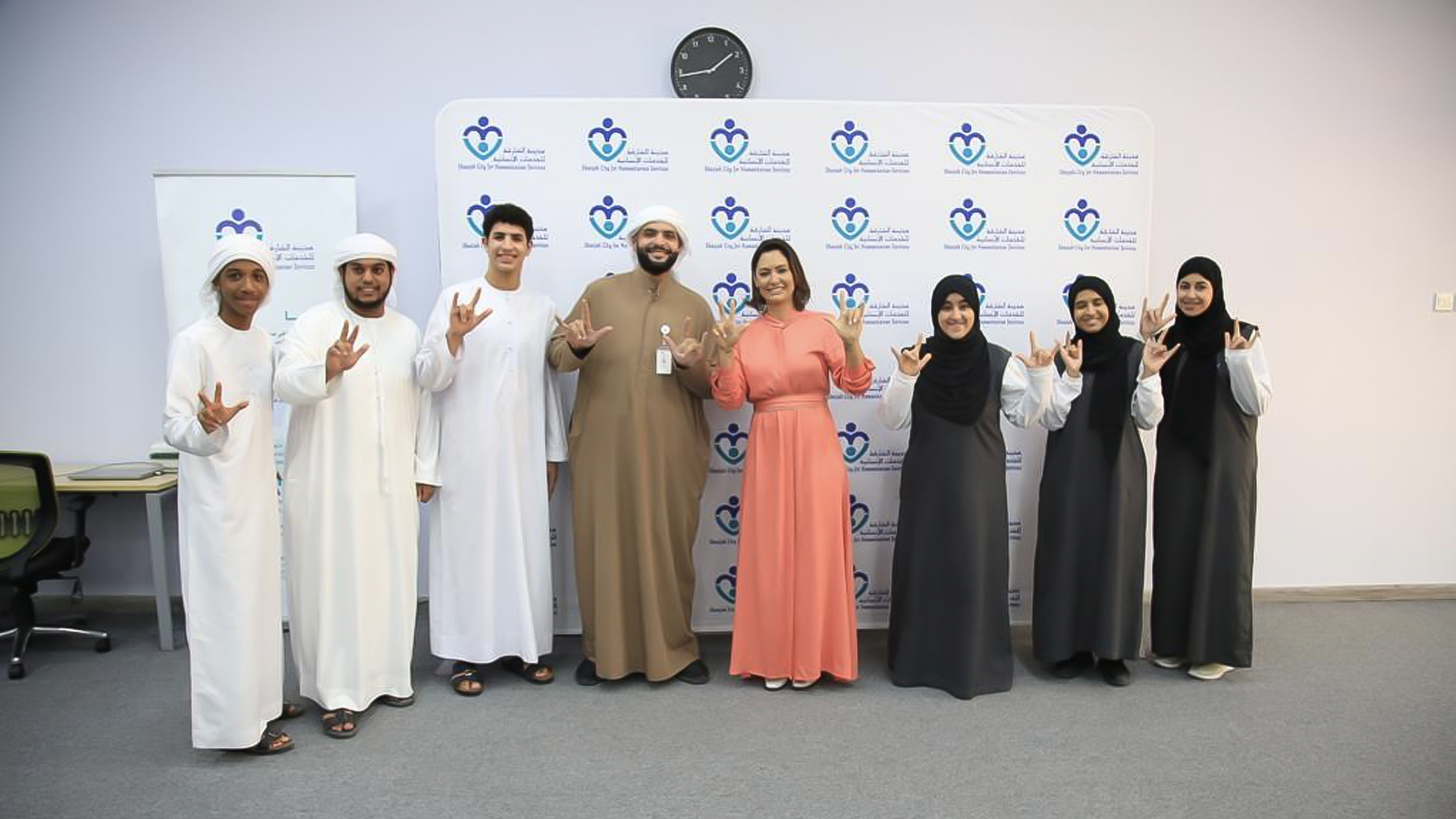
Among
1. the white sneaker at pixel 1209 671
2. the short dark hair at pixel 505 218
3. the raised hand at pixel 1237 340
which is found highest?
the short dark hair at pixel 505 218

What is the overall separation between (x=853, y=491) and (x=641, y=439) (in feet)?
3.92

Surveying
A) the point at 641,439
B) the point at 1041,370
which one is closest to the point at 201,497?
the point at 641,439

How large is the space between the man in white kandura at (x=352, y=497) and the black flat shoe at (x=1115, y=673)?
9.50 ft

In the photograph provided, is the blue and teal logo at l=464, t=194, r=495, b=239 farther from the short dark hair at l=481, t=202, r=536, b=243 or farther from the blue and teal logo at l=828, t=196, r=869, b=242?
the blue and teal logo at l=828, t=196, r=869, b=242

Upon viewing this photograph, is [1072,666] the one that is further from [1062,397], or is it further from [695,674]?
[695,674]

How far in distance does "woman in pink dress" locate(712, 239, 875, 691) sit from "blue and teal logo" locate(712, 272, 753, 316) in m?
0.48

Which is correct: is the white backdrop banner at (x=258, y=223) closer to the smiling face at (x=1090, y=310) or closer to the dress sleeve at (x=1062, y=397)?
the dress sleeve at (x=1062, y=397)

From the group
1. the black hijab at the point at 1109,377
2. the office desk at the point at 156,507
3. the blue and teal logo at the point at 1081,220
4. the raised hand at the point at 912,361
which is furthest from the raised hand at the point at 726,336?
the office desk at the point at 156,507

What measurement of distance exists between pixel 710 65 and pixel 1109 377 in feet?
8.04

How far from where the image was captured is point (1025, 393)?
334 cm

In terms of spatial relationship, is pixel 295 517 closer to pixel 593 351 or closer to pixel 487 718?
pixel 487 718

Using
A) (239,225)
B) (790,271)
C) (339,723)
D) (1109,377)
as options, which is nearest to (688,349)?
(790,271)

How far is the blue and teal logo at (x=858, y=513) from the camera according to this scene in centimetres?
394

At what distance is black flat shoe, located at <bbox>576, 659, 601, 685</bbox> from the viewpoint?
3.38 meters
